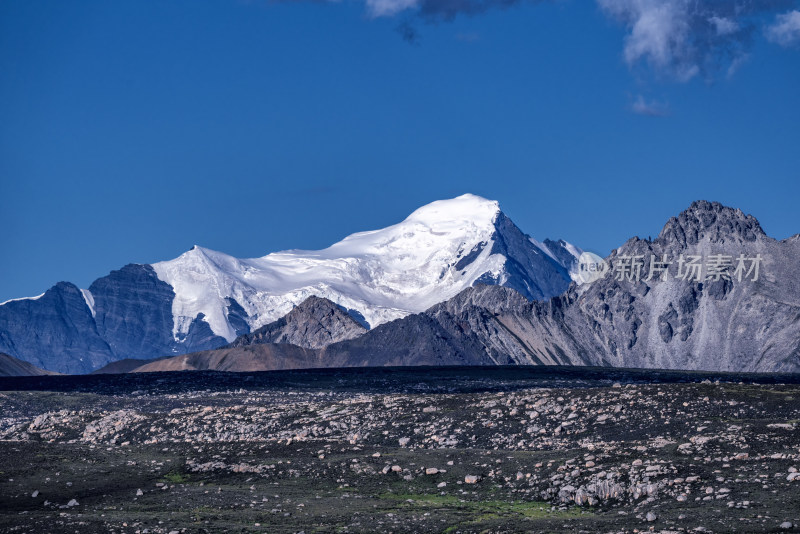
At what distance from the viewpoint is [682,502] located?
150ft

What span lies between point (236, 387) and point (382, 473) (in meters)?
134

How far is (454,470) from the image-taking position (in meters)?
56.8

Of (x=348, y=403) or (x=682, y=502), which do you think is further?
(x=348, y=403)

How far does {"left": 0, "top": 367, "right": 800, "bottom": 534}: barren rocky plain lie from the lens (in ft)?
150

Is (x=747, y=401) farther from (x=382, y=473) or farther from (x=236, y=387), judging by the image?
(x=236, y=387)

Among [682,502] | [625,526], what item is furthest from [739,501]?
[625,526]

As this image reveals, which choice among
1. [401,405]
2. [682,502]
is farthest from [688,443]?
[401,405]

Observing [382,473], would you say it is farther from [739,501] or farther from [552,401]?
[552,401]

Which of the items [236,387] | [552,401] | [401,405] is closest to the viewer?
[552,401]

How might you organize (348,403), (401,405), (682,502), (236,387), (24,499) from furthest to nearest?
(236,387)
(348,403)
(401,405)
(24,499)
(682,502)

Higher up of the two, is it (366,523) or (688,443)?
(688,443)

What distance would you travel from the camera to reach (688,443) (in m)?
55.1

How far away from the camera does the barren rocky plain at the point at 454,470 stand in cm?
4578

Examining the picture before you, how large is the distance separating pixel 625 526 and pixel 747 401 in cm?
3527
